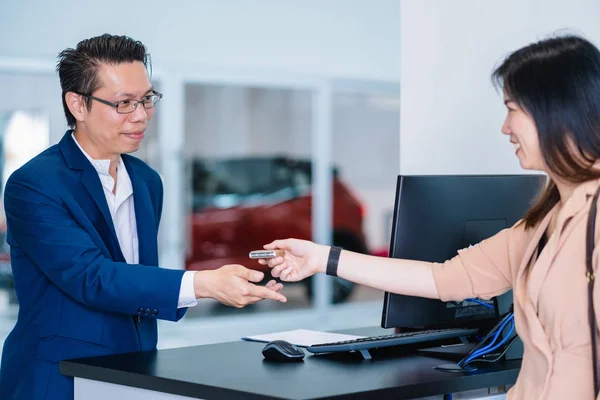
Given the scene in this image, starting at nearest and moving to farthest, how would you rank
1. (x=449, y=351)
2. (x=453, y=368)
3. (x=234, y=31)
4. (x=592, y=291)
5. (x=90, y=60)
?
(x=592, y=291) < (x=453, y=368) < (x=449, y=351) < (x=90, y=60) < (x=234, y=31)

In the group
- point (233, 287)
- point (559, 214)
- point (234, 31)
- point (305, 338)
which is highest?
point (234, 31)

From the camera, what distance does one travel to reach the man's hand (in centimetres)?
246

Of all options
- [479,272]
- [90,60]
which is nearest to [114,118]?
[90,60]

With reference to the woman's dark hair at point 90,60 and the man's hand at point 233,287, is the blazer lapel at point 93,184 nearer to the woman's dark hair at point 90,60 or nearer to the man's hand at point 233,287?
the woman's dark hair at point 90,60

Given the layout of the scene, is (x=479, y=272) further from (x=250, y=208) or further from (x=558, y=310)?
(x=250, y=208)

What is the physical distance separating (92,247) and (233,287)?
0.41 m

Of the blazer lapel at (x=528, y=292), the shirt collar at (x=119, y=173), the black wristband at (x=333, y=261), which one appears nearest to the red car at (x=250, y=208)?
the shirt collar at (x=119, y=173)

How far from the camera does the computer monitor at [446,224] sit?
8.43 ft

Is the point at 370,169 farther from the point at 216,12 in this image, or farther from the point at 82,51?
the point at 82,51

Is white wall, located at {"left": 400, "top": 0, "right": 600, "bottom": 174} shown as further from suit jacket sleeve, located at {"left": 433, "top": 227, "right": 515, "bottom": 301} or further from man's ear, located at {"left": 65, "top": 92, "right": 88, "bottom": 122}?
man's ear, located at {"left": 65, "top": 92, "right": 88, "bottom": 122}

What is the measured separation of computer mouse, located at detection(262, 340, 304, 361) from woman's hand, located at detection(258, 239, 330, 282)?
0.65 ft

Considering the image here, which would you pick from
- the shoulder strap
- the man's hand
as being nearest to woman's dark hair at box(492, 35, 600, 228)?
the shoulder strap

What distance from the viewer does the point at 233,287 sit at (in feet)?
8.07

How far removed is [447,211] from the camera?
104 inches
